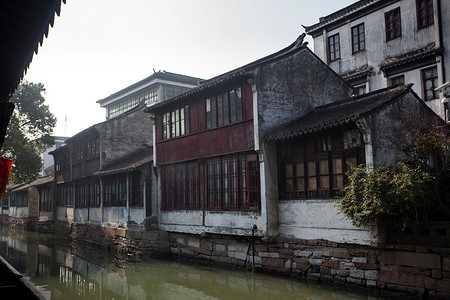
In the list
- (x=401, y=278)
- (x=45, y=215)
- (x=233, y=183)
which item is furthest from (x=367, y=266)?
(x=45, y=215)

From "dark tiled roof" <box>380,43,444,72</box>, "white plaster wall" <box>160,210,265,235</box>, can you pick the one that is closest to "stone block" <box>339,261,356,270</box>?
"white plaster wall" <box>160,210,265,235</box>

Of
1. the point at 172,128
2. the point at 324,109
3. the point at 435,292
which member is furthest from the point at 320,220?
the point at 172,128

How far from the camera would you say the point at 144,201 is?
18.0m

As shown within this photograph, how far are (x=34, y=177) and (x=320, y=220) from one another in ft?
70.2

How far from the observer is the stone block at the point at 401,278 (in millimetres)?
9504

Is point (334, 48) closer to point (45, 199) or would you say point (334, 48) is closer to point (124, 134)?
point (124, 134)

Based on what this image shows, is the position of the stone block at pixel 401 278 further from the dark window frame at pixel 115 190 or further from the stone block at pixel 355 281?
the dark window frame at pixel 115 190

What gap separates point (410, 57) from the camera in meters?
16.9

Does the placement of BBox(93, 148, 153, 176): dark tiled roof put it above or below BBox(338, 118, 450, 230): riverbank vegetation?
above

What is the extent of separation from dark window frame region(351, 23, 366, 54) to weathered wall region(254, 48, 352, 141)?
4.29 metres

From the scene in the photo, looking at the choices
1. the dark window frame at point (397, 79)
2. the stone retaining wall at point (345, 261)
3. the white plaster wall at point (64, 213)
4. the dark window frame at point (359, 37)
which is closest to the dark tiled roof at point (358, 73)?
the dark window frame at point (359, 37)

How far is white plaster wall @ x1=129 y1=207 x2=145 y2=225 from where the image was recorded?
18.1 metres

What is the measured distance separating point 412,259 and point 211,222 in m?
7.22

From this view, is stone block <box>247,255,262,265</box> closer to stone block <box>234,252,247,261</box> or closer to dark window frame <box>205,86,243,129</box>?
stone block <box>234,252,247,261</box>
